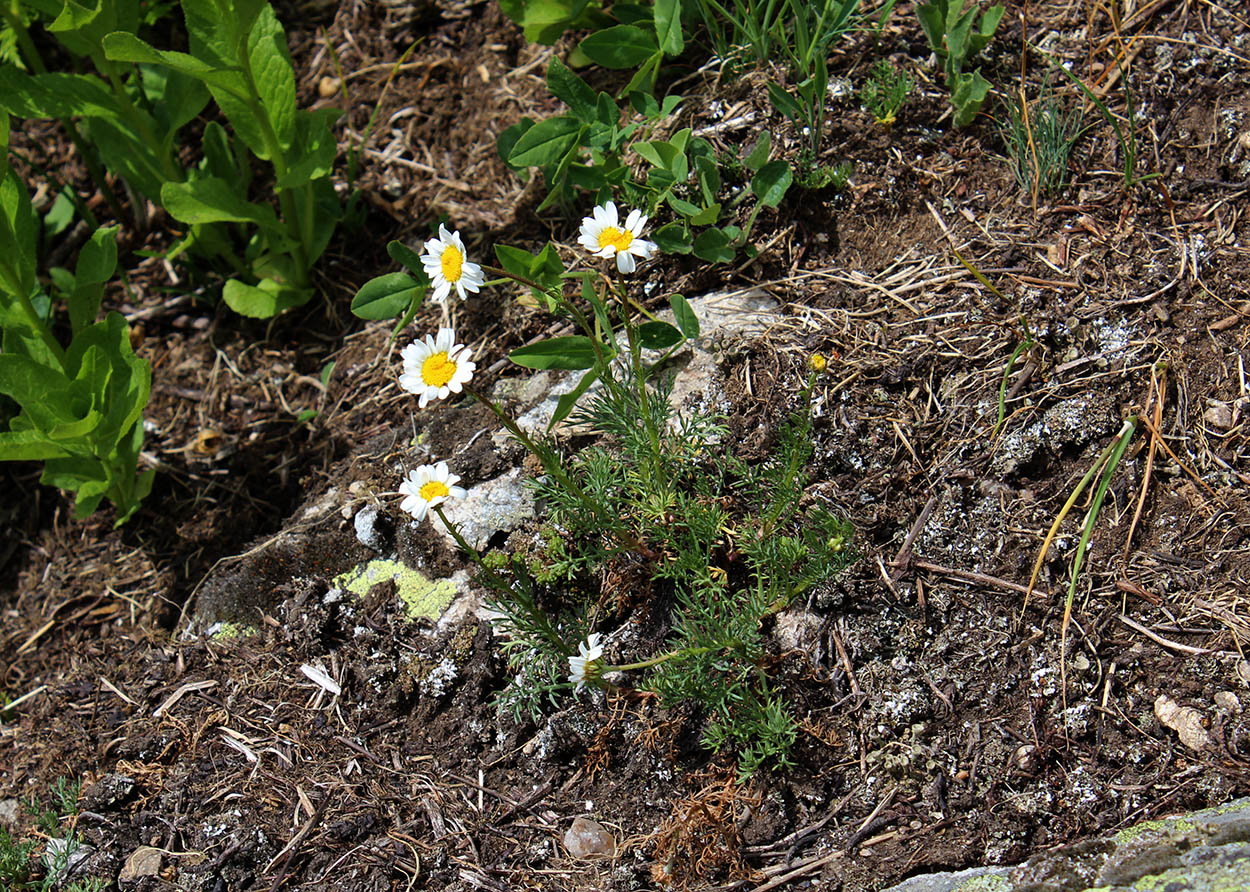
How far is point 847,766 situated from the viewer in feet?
6.54

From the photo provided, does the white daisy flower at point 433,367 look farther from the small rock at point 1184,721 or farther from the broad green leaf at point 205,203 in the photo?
the small rock at point 1184,721

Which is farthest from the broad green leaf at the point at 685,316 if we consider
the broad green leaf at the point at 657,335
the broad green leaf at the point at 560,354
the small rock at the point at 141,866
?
the small rock at the point at 141,866

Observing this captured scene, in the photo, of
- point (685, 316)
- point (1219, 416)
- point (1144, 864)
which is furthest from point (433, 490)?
point (1219, 416)

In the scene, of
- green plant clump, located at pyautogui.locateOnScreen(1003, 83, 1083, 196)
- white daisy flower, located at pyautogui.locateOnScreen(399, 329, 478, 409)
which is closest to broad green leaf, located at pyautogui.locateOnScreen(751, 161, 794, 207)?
green plant clump, located at pyautogui.locateOnScreen(1003, 83, 1083, 196)

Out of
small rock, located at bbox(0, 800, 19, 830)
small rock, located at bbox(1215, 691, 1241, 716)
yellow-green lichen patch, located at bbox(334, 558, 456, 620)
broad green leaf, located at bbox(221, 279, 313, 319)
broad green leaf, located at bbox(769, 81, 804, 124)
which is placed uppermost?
broad green leaf, located at bbox(769, 81, 804, 124)

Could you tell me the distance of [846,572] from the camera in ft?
7.09

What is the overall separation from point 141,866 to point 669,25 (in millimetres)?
2595

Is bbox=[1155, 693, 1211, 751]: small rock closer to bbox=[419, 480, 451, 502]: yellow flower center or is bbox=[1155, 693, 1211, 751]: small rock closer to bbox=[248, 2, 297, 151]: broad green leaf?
bbox=[419, 480, 451, 502]: yellow flower center

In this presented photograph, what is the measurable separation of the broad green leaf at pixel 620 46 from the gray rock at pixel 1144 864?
7.47ft

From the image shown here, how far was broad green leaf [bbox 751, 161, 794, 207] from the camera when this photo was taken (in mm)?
2527

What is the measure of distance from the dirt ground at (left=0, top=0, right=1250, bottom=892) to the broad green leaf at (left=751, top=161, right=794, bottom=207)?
5.6 inches

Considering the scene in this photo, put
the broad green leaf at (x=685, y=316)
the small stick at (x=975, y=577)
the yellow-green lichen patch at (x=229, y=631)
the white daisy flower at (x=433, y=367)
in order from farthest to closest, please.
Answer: the yellow-green lichen patch at (x=229, y=631)
the broad green leaf at (x=685, y=316)
the small stick at (x=975, y=577)
the white daisy flower at (x=433, y=367)

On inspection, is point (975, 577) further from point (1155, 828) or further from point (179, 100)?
point (179, 100)

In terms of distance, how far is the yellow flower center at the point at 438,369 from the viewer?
78.8 inches
